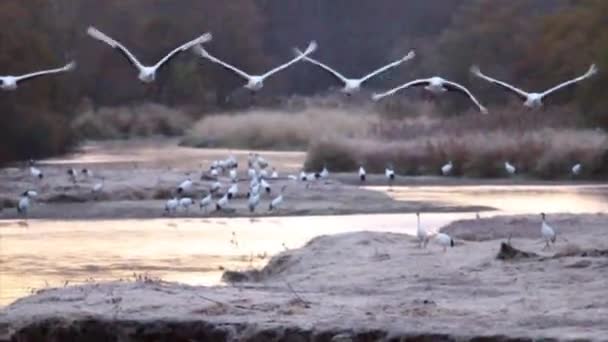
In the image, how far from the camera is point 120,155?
2072 inches

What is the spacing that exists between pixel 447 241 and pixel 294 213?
12785mm

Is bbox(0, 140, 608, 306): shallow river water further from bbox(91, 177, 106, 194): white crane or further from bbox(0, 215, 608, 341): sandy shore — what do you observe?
bbox(91, 177, 106, 194): white crane

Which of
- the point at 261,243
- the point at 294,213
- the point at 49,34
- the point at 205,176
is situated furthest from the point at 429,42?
the point at 261,243

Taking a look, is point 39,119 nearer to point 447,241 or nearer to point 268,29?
point 447,241

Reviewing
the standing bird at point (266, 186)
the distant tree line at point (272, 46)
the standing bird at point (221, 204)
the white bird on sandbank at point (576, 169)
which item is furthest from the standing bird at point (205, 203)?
the distant tree line at point (272, 46)

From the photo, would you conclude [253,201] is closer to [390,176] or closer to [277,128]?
[390,176]

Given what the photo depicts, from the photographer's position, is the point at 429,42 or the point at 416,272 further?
the point at 429,42

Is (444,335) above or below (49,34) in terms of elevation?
below

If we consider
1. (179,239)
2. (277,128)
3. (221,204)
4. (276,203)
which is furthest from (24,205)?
(277,128)

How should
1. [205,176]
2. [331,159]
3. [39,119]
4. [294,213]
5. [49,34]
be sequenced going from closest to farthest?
1. [294,213]
2. [205,176]
3. [331,159]
4. [39,119]
5. [49,34]

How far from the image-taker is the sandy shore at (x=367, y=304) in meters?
11.6

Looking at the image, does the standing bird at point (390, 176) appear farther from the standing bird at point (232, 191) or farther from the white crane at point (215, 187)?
the standing bird at point (232, 191)

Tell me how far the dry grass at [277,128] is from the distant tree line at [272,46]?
198 centimetres

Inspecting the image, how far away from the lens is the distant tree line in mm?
50531
